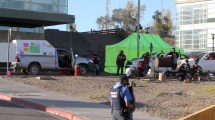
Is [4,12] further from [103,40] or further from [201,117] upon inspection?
[201,117]

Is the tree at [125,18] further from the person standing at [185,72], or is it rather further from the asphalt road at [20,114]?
the asphalt road at [20,114]

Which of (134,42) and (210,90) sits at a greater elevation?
(134,42)

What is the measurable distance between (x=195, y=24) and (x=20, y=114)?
48205mm

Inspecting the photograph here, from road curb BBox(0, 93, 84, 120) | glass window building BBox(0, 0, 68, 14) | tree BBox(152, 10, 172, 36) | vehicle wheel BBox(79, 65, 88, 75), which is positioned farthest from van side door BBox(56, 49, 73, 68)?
tree BBox(152, 10, 172, 36)

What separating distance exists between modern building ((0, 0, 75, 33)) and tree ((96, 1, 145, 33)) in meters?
70.5

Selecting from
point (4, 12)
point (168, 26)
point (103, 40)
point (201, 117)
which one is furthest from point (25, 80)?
point (168, 26)

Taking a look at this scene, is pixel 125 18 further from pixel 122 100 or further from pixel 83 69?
pixel 122 100

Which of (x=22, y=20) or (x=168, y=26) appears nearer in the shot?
(x=22, y=20)

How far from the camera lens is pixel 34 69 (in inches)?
1185

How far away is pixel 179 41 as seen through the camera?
62.0m

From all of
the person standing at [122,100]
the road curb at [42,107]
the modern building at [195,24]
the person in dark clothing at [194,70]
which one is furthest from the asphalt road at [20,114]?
the modern building at [195,24]

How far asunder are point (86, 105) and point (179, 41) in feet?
154

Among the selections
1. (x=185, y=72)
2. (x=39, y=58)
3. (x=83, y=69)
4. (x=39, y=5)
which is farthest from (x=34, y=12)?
(x=185, y=72)

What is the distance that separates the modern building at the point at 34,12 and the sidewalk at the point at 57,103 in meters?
15.8
